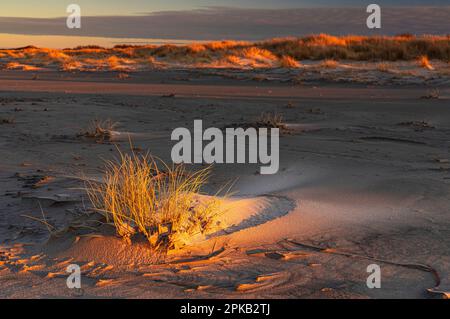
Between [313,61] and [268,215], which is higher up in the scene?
[313,61]

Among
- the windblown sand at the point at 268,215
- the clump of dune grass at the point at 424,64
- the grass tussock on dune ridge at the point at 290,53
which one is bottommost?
the windblown sand at the point at 268,215

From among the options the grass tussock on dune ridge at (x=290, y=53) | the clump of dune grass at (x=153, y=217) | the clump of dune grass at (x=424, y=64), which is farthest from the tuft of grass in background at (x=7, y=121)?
the clump of dune grass at (x=424, y=64)

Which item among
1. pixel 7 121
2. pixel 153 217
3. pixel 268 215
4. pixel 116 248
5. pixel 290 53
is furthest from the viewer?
pixel 290 53

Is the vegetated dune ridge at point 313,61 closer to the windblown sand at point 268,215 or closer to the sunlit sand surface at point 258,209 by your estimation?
the sunlit sand surface at point 258,209

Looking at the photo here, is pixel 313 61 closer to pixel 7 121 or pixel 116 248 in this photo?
pixel 7 121

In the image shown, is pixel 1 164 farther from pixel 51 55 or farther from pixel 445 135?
pixel 51 55

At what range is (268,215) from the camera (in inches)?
225

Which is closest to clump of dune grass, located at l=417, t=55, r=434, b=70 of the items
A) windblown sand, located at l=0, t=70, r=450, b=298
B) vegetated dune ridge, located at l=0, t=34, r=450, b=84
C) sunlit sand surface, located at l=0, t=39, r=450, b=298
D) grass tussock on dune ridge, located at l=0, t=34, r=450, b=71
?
vegetated dune ridge, located at l=0, t=34, r=450, b=84

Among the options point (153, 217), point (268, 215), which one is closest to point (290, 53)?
point (268, 215)

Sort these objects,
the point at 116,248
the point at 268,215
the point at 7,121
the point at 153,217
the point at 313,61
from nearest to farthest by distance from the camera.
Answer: the point at 116,248
the point at 153,217
the point at 268,215
the point at 7,121
the point at 313,61

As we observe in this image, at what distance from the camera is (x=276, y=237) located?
512cm

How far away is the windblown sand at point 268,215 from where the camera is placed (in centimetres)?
415
